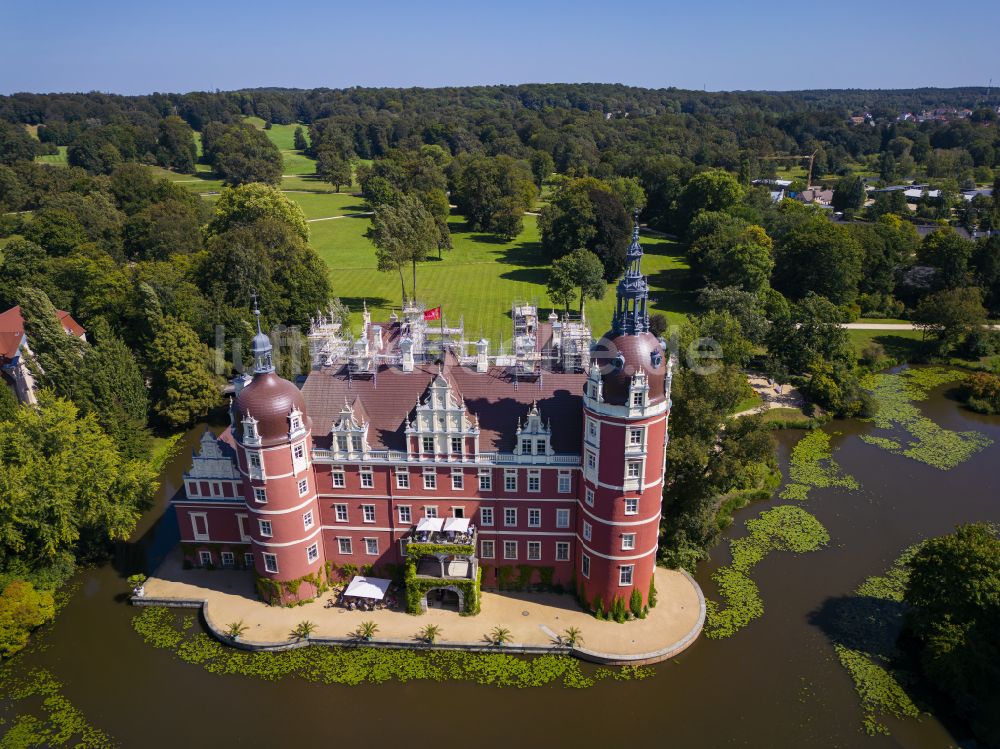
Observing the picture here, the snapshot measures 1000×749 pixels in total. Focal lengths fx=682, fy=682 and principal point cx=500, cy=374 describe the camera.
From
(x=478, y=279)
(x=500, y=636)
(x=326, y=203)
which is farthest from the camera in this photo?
(x=326, y=203)

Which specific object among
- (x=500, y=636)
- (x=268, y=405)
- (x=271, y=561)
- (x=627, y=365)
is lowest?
(x=500, y=636)

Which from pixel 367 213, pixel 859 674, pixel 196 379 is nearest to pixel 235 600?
pixel 196 379

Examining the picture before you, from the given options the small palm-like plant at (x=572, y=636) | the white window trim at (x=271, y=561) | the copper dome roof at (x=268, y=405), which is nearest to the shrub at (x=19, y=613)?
the white window trim at (x=271, y=561)

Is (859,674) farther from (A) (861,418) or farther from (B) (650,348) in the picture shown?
(A) (861,418)

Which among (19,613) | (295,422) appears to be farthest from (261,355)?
(19,613)

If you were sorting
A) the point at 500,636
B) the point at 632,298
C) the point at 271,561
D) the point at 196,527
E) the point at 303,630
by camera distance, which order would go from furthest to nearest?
the point at 196,527 → the point at 271,561 → the point at 303,630 → the point at 500,636 → the point at 632,298

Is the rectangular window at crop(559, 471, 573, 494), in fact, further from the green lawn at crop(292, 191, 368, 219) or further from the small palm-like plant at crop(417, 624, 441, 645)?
the green lawn at crop(292, 191, 368, 219)

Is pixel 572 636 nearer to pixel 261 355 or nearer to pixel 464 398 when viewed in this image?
pixel 464 398
